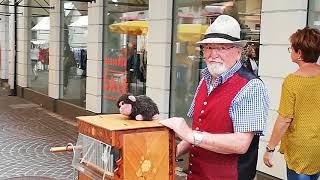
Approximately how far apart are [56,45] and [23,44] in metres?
3.33

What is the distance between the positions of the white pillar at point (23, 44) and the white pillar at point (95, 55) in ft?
17.4

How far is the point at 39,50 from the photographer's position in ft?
49.0

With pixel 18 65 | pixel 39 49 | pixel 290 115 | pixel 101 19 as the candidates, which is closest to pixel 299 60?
pixel 290 115

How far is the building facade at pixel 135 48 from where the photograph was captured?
19.4 feet

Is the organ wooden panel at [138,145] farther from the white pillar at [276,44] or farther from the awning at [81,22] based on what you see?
the awning at [81,22]

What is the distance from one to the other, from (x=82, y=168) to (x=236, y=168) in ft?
2.72

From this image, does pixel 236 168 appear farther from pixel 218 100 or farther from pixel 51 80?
pixel 51 80

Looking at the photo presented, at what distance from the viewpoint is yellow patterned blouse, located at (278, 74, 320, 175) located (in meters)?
3.75

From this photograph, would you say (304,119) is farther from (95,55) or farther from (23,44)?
(23,44)

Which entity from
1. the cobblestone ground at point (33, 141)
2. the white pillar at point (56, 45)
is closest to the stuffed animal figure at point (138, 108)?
the cobblestone ground at point (33, 141)

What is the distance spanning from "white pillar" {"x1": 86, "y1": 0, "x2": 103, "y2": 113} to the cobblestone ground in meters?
0.80

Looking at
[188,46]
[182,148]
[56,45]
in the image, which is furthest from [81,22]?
[182,148]

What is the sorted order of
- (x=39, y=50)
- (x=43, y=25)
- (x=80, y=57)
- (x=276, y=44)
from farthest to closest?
(x=39, y=50)
(x=43, y=25)
(x=80, y=57)
(x=276, y=44)

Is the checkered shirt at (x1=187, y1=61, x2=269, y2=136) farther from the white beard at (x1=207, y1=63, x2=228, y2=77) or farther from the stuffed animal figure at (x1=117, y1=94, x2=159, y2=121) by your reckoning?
the stuffed animal figure at (x1=117, y1=94, x2=159, y2=121)
